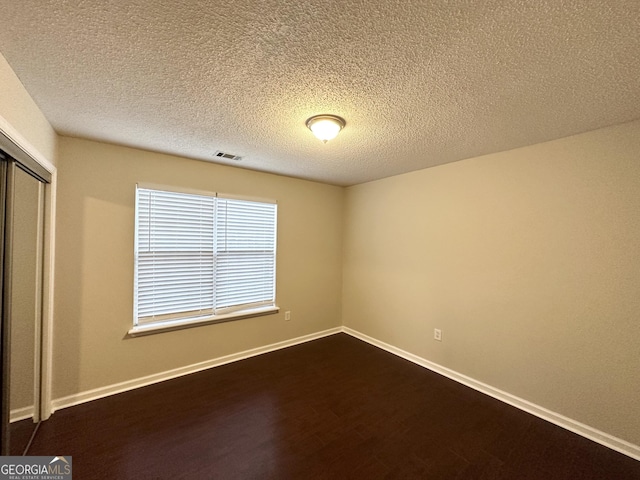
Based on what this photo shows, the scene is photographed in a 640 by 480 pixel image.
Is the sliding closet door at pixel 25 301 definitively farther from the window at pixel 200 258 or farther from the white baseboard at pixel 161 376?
the window at pixel 200 258

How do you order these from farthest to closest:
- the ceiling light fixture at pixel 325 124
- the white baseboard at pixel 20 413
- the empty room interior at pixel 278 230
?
the ceiling light fixture at pixel 325 124
the white baseboard at pixel 20 413
the empty room interior at pixel 278 230

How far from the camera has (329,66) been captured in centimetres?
138

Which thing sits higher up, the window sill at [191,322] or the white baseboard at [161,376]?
the window sill at [191,322]

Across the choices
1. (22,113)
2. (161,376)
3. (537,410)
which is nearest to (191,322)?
(161,376)

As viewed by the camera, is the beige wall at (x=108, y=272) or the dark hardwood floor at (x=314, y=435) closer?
the dark hardwood floor at (x=314, y=435)

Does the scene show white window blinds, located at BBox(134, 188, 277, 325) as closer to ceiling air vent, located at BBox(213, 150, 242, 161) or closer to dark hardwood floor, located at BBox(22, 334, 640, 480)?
ceiling air vent, located at BBox(213, 150, 242, 161)

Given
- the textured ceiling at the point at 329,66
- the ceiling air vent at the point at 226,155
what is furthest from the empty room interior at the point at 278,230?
the ceiling air vent at the point at 226,155

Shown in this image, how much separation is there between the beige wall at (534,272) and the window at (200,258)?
1835 millimetres

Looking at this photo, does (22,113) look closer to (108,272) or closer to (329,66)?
(108,272)

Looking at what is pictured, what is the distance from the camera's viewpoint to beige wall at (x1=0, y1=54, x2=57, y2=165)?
4.42 feet

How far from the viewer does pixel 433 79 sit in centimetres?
148

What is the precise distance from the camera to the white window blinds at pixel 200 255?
2695mm

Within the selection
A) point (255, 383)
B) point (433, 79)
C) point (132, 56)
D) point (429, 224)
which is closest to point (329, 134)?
point (433, 79)

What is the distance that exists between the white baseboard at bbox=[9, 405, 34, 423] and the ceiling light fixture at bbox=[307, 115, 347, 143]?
2699 millimetres
